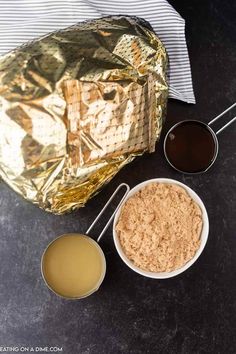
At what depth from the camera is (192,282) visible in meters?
0.98

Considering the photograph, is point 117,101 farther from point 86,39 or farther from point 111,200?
point 111,200

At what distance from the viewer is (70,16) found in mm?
980

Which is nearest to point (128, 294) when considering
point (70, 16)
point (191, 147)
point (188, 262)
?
point (188, 262)

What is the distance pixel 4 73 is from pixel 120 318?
1.73 feet

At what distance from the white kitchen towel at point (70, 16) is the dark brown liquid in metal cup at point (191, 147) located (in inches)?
3.2

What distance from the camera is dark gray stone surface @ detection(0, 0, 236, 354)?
967 mm

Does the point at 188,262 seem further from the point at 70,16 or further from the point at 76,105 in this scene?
the point at 70,16

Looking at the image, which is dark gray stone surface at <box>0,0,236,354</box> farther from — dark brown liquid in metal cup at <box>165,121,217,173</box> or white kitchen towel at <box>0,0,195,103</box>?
white kitchen towel at <box>0,0,195,103</box>

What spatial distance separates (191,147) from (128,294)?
32 cm

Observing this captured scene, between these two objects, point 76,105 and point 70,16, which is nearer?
point 76,105

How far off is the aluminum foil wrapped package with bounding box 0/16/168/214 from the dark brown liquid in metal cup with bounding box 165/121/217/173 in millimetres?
99

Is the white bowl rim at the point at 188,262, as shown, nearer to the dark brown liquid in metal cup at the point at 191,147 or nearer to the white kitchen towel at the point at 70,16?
the dark brown liquid in metal cup at the point at 191,147

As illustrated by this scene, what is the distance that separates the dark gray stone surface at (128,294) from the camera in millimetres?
967

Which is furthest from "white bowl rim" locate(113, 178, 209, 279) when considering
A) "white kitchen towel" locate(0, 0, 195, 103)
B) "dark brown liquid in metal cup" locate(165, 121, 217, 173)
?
"white kitchen towel" locate(0, 0, 195, 103)
